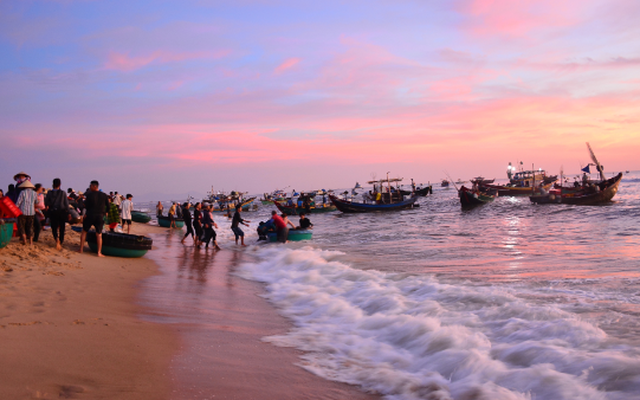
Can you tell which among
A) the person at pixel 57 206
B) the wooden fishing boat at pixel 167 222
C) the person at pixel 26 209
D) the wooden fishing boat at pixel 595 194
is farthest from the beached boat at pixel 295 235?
the wooden fishing boat at pixel 595 194

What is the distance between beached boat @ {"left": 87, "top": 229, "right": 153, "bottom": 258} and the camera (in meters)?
11.0

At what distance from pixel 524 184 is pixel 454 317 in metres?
66.6

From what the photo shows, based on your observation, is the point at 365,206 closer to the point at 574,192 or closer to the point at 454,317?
the point at 574,192

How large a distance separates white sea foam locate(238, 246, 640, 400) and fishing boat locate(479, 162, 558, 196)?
55697 millimetres

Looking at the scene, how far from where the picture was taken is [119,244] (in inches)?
441

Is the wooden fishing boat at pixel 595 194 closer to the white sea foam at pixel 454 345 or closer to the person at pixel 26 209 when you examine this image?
the white sea foam at pixel 454 345

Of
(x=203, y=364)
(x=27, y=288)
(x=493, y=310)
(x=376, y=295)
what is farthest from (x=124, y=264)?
(x=493, y=310)

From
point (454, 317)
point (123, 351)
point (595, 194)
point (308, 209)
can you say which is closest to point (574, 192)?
point (595, 194)

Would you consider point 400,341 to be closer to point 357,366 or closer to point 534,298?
point 357,366

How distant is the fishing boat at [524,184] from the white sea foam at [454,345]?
55.7m

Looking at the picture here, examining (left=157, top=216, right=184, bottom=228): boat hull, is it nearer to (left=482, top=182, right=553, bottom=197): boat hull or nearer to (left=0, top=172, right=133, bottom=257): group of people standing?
(left=0, top=172, right=133, bottom=257): group of people standing

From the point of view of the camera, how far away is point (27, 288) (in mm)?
6102

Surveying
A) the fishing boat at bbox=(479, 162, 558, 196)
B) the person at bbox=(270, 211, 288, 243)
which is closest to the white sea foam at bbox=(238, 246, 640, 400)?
the person at bbox=(270, 211, 288, 243)

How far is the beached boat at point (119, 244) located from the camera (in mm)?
11031
